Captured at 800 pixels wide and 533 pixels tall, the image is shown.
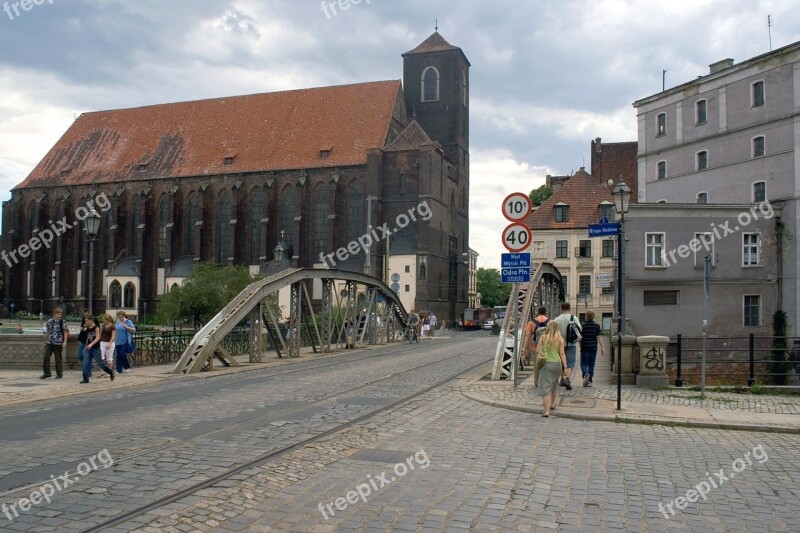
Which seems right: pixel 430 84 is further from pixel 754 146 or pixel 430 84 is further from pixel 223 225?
pixel 754 146

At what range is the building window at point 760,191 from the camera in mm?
41344

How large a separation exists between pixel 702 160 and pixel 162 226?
170ft

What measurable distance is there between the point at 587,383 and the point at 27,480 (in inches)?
442

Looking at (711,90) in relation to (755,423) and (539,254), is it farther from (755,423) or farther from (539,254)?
(755,423)

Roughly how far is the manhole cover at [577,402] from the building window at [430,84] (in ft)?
208

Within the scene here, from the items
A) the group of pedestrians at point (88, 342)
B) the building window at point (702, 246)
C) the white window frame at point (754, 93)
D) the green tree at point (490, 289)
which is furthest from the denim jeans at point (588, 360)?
the green tree at point (490, 289)

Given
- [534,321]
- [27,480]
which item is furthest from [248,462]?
[534,321]

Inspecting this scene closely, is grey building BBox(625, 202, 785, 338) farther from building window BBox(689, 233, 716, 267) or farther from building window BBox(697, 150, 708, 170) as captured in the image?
building window BBox(697, 150, 708, 170)

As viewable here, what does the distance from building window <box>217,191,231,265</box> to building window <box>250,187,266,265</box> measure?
2668 mm

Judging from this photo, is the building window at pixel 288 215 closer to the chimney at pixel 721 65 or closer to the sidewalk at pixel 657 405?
the chimney at pixel 721 65

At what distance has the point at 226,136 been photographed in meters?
74.8

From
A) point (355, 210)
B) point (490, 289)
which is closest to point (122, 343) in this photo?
point (355, 210)

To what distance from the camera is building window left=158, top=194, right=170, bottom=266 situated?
73.4 meters

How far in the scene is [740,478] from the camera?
24.3 feet
